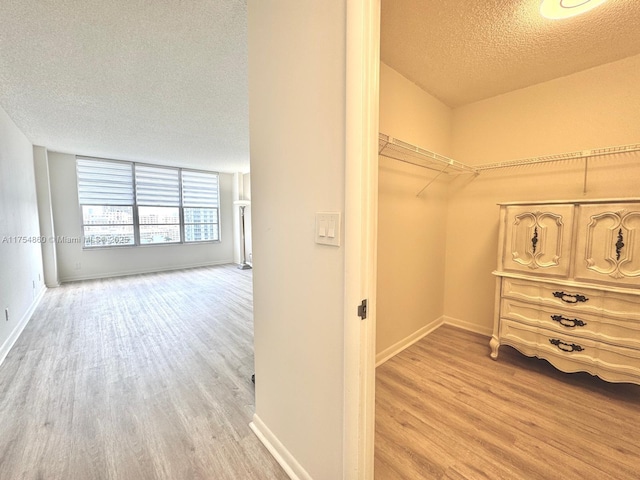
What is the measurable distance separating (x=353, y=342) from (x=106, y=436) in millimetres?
1642

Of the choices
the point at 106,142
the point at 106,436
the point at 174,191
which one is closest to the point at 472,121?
the point at 106,436

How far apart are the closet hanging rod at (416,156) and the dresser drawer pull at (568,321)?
144 centimetres

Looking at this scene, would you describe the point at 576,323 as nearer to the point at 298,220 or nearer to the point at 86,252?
the point at 298,220

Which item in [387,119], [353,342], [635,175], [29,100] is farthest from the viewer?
[29,100]

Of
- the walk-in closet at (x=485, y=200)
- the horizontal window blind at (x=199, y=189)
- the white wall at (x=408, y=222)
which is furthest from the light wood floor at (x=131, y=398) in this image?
the horizontal window blind at (x=199, y=189)

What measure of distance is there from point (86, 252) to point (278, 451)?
6056 millimetres

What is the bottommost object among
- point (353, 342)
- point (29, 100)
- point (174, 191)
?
point (353, 342)

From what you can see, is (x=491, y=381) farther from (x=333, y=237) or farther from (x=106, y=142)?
(x=106, y=142)

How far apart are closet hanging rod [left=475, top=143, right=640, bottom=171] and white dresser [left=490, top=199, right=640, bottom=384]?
44 centimetres

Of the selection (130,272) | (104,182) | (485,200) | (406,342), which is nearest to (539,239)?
(485,200)

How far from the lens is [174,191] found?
629 cm

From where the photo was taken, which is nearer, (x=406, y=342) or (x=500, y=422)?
(x=500, y=422)

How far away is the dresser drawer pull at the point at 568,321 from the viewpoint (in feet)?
6.07

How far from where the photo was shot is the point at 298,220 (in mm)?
1159
